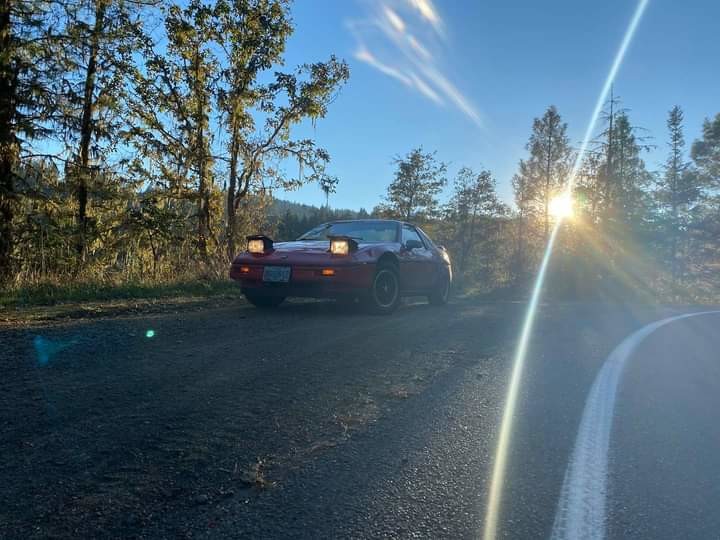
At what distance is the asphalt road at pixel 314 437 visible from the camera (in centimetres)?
183

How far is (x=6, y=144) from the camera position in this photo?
11.1m

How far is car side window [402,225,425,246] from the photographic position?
771 cm

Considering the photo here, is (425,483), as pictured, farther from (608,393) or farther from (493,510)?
(608,393)

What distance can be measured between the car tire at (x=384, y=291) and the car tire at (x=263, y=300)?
1.22m

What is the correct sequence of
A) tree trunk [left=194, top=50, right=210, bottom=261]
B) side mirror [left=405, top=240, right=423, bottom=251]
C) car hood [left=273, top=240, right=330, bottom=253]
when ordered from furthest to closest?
tree trunk [left=194, top=50, right=210, bottom=261] → side mirror [left=405, top=240, right=423, bottom=251] → car hood [left=273, top=240, right=330, bottom=253]

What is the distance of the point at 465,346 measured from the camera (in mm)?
5090

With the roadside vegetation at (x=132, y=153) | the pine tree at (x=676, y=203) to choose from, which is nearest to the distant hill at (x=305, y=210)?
the roadside vegetation at (x=132, y=153)

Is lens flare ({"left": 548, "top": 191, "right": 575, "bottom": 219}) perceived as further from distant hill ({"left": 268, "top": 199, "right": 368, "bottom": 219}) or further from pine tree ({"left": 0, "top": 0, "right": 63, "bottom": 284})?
pine tree ({"left": 0, "top": 0, "right": 63, "bottom": 284})

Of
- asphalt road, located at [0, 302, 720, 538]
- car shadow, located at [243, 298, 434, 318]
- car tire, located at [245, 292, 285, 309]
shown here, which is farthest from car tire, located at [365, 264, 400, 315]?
asphalt road, located at [0, 302, 720, 538]

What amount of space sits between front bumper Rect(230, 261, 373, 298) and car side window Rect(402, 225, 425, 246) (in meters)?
1.42

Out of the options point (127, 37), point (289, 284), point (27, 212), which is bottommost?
point (289, 284)

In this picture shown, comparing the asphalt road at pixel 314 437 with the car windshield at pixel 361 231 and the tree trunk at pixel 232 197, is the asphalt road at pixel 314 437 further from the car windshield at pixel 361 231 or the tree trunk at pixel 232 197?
the tree trunk at pixel 232 197

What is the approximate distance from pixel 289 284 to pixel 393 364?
2.41 meters

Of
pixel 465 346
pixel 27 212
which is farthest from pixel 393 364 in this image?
pixel 27 212
